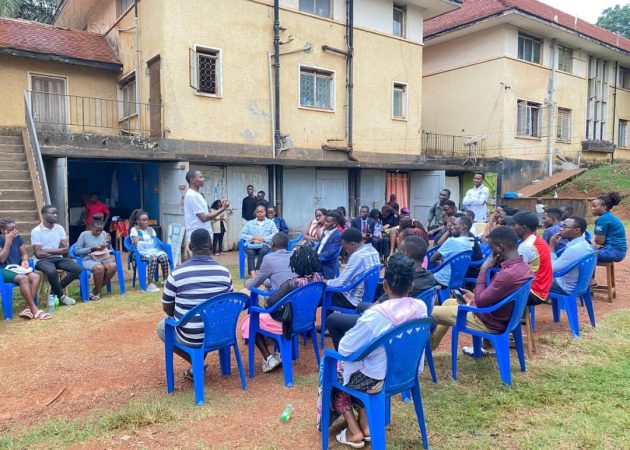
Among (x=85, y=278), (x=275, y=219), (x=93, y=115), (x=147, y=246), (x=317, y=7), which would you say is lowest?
(x=85, y=278)

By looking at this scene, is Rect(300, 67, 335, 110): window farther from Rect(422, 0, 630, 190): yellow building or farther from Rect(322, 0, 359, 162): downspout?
Rect(422, 0, 630, 190): yellow building

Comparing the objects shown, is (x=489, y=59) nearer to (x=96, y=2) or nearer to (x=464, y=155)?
(x=464, y=155)

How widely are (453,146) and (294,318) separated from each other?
16591 mm

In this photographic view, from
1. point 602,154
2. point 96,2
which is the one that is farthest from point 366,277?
point 602,154

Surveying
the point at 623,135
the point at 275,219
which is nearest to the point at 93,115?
the point at 275,219

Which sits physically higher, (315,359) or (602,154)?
(602,154)

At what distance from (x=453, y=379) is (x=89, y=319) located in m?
4.54

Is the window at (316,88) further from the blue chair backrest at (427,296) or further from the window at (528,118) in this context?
the blue chair backrest at (427,296)

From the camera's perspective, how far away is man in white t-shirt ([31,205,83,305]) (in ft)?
21.2

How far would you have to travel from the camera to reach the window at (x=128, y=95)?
513 inches

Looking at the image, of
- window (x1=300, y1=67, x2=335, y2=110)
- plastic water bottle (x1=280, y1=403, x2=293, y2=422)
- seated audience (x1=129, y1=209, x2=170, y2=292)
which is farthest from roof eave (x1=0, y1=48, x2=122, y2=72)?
plastic water bottle (x1=280, y1=403, x2=293, y2=422)

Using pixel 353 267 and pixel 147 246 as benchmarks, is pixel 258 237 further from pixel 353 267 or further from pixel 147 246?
pixel 353 267

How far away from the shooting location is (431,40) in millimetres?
19141

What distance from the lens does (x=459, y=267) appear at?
568 centimetres
